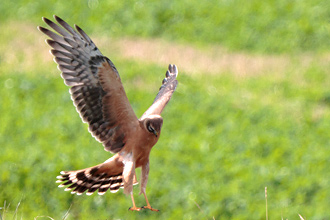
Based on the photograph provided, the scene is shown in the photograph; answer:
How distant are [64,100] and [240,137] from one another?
4587 mm

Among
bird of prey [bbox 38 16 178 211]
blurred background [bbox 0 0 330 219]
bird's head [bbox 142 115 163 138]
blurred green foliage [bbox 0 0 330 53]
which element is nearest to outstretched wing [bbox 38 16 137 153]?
bird of prey [bbox 38 16 178 211]

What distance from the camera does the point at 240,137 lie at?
1606 cm

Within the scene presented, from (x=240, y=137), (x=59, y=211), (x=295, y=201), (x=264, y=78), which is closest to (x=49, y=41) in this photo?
(x=59, y=211)

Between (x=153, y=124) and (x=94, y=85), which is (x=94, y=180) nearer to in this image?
(x=94, y=85)

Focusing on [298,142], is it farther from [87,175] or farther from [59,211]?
[87,175]

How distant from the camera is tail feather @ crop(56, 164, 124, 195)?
4711mm

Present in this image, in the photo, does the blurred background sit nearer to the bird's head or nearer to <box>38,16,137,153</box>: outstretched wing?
<box>38,16,137,153</box>: outstretched wing

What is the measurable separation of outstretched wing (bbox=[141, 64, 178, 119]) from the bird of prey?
1 centimetres

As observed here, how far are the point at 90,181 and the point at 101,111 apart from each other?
1.63 ft

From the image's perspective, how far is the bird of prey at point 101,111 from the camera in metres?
4.42

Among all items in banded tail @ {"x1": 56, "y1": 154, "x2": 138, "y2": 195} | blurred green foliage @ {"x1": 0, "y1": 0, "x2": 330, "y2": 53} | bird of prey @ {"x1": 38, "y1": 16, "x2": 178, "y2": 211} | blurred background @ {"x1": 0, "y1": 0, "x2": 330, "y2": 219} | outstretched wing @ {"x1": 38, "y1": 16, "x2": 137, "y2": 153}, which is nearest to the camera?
bird of prey @ {"x1": 38, "y1": 16, "x2": 178, "y2": 211}

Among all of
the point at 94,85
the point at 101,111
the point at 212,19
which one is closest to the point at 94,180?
the point at 101,111

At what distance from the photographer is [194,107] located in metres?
17.7

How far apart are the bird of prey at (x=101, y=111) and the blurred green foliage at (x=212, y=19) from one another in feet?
65.6
